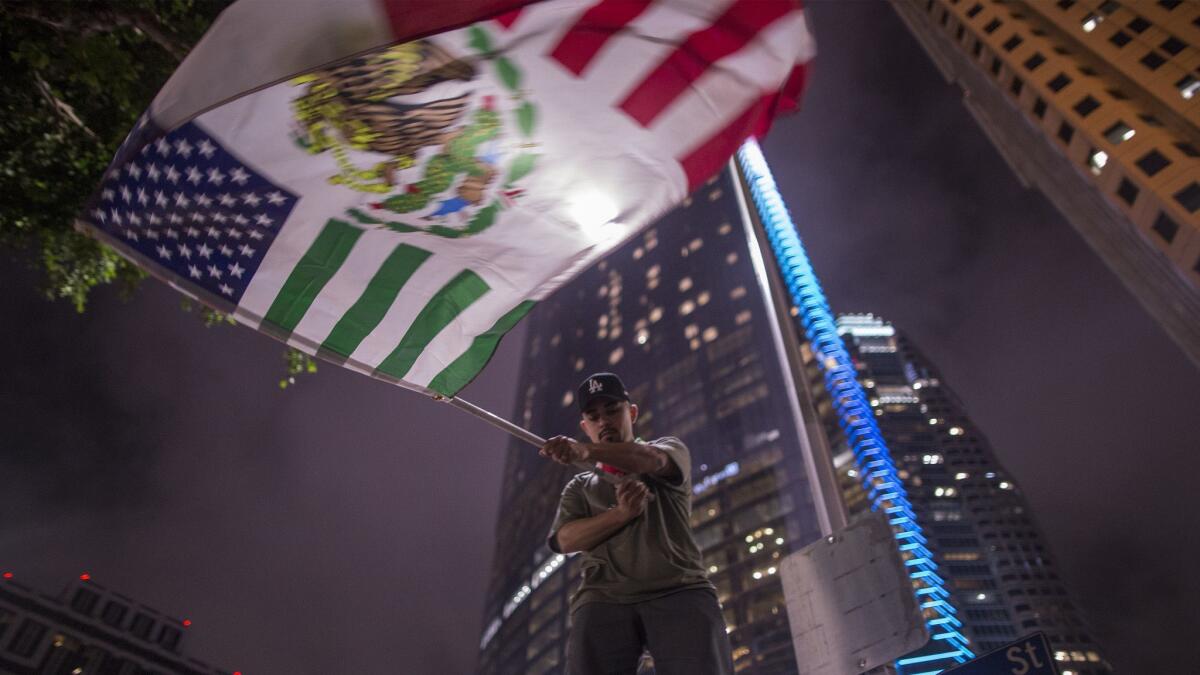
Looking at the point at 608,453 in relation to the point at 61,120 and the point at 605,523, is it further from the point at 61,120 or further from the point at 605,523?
the point at 61,120

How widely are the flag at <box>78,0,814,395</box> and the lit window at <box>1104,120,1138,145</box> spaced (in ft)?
149

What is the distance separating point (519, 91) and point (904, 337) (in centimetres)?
16826

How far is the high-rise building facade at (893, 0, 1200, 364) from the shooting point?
3538 cm

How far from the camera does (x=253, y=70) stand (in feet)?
9.94

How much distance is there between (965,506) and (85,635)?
492ft

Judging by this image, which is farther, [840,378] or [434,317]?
[840,378]

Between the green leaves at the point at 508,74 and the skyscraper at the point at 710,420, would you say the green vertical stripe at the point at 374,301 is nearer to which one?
the green leaves at the point at 508,74

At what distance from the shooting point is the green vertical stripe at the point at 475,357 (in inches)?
174

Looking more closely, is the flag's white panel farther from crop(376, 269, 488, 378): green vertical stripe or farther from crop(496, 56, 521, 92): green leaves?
crop(376, 269, 488, 378): green vertical stripe

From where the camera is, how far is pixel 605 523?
298 centimetres

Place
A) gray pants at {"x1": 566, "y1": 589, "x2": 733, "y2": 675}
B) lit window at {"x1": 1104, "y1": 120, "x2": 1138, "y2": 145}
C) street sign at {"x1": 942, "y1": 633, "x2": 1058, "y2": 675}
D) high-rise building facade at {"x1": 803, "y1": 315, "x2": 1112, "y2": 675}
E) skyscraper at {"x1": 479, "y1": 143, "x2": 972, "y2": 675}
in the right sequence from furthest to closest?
high-rise building facade at {"x1": 803, "y1": 315, "x2": 1112, "y2": 675}
skyscraper at {"x1": 479, "y1": 143, "x2": 972, "y2": 675}
lit window at {"x1": 1104, "y1": 120, "x2": 1138, "y2": 145}
street sign at {"x1": 942, "y1": 633, "x2": 1058, "y2": 675}
gray pants at {"x1": 566, "y1": 589, "x2": 733, "y2": 675}

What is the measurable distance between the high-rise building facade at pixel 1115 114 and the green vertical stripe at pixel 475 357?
41.4 meters

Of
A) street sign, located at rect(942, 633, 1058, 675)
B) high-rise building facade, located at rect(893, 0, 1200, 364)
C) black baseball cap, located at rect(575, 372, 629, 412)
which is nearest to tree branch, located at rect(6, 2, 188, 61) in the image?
black baseball cap, located at rect(575, 372, 629, 412)

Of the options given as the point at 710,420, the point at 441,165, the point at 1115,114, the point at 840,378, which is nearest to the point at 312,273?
the point at 441,165
